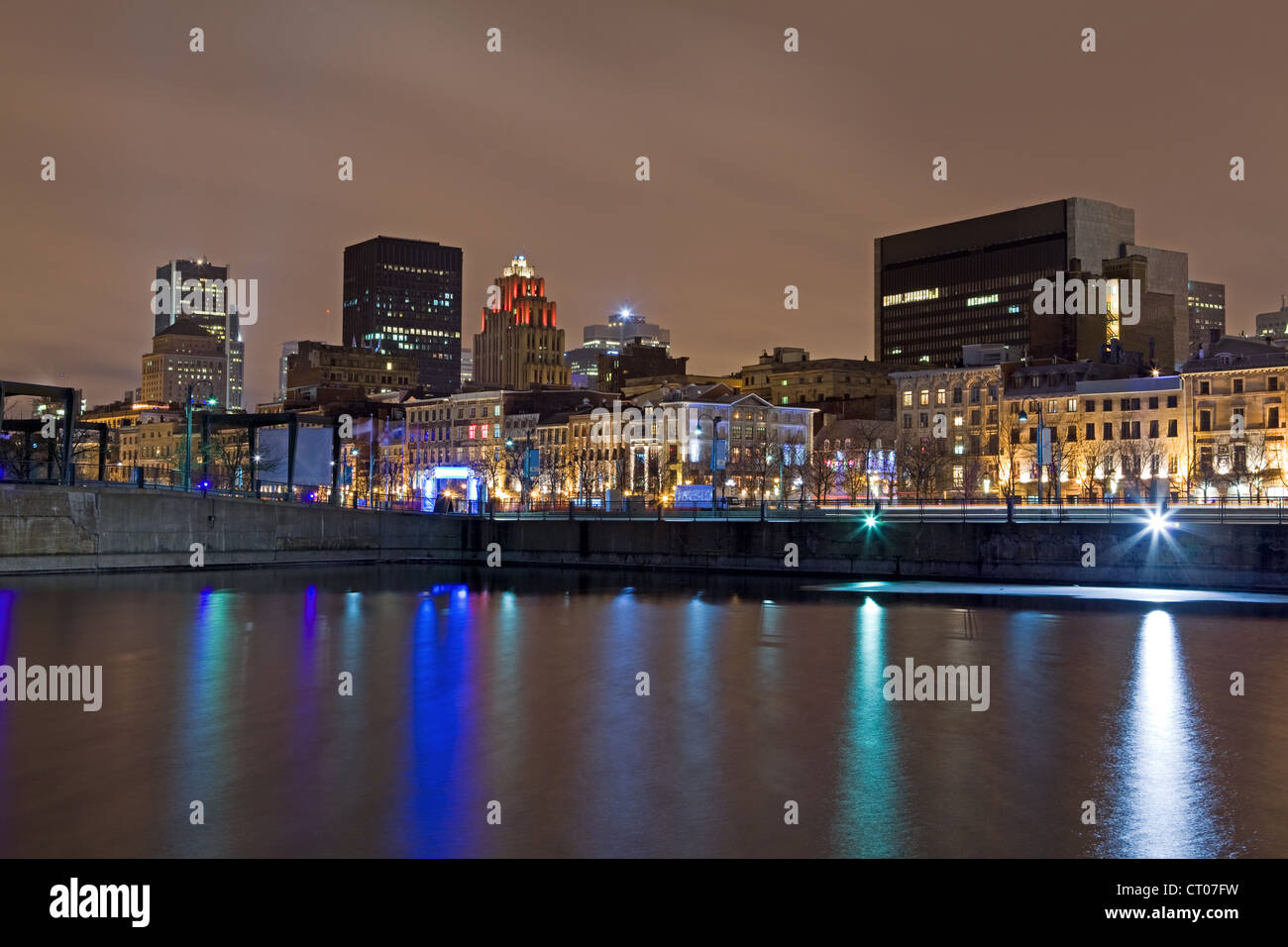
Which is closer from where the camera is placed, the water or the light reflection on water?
the light reflection on water

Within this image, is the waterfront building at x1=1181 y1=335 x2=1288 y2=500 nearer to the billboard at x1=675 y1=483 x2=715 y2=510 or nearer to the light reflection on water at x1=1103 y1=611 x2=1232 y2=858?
the billboard at x1=675 y1=483 x2=715 y2=510

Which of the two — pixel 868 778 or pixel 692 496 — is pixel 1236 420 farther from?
pixel 868 778

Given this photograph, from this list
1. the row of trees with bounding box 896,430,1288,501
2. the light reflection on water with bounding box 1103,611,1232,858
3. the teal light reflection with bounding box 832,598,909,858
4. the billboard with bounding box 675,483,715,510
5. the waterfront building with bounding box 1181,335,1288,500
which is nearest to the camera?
the teal light reflection with bounding box 832,598,909,858

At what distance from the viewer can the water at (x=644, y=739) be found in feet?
52.9

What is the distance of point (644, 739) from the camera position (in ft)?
72.4

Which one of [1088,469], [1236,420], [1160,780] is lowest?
[1160,780]

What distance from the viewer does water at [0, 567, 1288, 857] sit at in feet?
52.9

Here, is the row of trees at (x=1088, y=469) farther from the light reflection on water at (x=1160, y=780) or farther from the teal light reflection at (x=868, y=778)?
the teal light reflection at (x=868, y=778)

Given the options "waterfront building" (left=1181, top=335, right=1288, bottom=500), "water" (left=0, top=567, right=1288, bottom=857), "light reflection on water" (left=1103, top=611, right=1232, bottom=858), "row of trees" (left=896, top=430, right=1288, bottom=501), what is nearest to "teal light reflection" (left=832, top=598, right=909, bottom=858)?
"water" (left=0, top=567, right=1288, bottom=857)

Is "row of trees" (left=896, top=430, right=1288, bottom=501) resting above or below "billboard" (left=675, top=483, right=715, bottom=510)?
above

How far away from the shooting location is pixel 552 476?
163m

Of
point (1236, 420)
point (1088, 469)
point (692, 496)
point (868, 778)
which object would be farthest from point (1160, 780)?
point (1088, 469)

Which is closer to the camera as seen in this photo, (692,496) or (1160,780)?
(1160,780)
